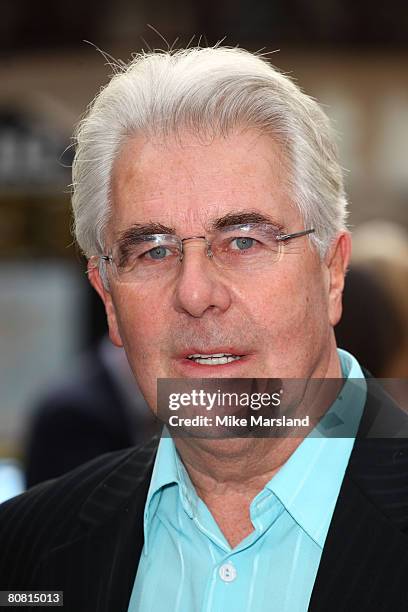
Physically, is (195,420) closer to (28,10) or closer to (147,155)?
(147,155)

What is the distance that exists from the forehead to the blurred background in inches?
217

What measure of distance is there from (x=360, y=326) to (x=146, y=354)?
42.2 inches

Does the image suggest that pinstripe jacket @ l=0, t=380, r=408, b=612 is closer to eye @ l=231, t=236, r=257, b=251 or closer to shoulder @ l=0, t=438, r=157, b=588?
shoulder @ l=0, t=438, r=157, b=588

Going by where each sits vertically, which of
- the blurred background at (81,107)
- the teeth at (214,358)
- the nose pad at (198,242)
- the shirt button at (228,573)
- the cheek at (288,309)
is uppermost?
the blurred background at (81,107)

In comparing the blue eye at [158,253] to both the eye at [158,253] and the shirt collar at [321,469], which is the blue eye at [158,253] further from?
the shirt collar at [321,469]

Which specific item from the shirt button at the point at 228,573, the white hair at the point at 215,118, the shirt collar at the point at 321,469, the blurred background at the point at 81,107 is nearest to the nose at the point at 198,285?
the white hair at the point at 215,118

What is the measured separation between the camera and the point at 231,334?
1545 mm

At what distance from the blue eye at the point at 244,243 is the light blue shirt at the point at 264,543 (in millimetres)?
305

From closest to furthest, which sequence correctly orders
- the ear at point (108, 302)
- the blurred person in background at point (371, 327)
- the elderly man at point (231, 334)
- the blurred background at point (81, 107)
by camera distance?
the elderly man at point (231, 334)
the ear at point (108, 302)
the blurred person in background at point (371, 327)
the blurred background at point (81, 107)

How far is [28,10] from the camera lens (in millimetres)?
7172

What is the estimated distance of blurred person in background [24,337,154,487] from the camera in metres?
3.23

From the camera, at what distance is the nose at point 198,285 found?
4.99ft

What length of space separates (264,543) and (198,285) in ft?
1.44

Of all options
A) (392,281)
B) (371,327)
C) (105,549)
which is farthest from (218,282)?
(392,281)
